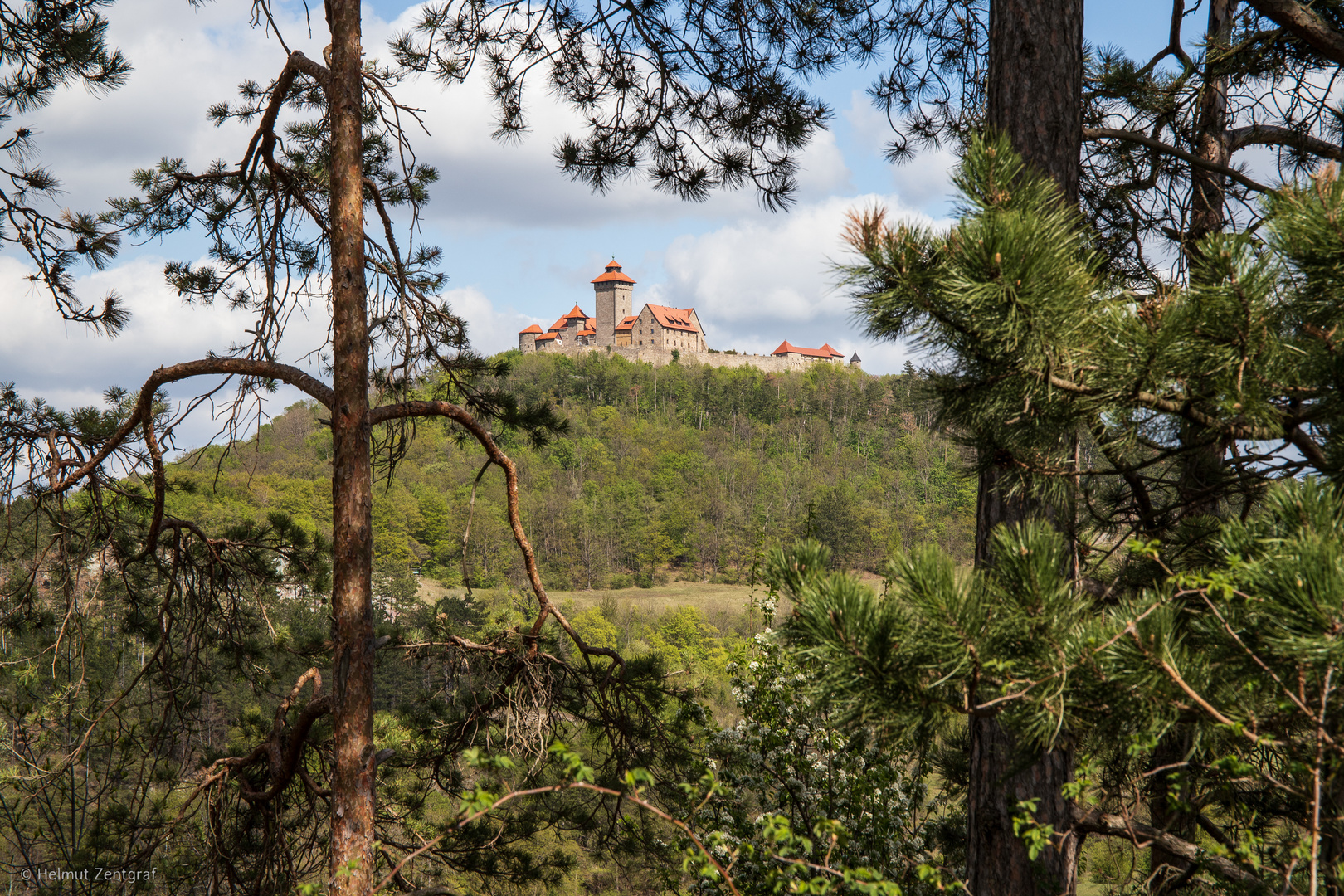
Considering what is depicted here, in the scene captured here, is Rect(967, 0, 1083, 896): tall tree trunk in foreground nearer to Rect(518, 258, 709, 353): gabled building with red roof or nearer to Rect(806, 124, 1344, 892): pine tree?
Rect(806, 124, 1344, 892): pine tree

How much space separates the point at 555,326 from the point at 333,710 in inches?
2970

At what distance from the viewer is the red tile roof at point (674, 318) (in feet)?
234

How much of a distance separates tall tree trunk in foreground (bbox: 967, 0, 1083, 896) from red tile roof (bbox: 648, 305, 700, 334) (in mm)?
68646

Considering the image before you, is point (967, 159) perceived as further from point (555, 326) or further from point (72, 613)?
point (555, 326)

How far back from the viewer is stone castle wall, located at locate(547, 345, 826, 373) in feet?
230

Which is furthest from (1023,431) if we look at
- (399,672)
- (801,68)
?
(399,672)

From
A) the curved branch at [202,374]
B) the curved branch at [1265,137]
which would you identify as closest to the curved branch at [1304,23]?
the curved branch at [1265,137]

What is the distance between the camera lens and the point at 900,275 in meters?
1.68

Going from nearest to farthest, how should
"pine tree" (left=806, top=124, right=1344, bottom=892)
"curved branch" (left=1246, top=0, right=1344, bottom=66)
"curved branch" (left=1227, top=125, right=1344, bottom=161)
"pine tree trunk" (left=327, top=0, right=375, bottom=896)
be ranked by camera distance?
"pine tree" (left=806, top=124, right=1344, bottom=892), "curved branch" (left=1246, top=0, right=1344, bottom=66), "pine tree trunk" (left=327, top=0, right=375, bottom=896), "curved branch" (left=1227, top=125, right=1344, bottom=161)

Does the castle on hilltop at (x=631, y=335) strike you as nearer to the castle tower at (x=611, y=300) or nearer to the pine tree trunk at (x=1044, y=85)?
the castle tower at (x=611, y=300)

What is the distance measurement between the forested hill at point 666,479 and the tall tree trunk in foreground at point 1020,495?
28283 millimetres

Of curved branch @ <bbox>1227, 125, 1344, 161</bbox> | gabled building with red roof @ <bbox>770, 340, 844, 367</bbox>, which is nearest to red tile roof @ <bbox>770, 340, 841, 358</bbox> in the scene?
gabled building with red roof @ <bbox>770, 340, 844, 367</bbox>

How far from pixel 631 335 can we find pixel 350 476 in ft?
226

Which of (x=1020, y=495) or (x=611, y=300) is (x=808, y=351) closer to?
(x=611, y=300)
